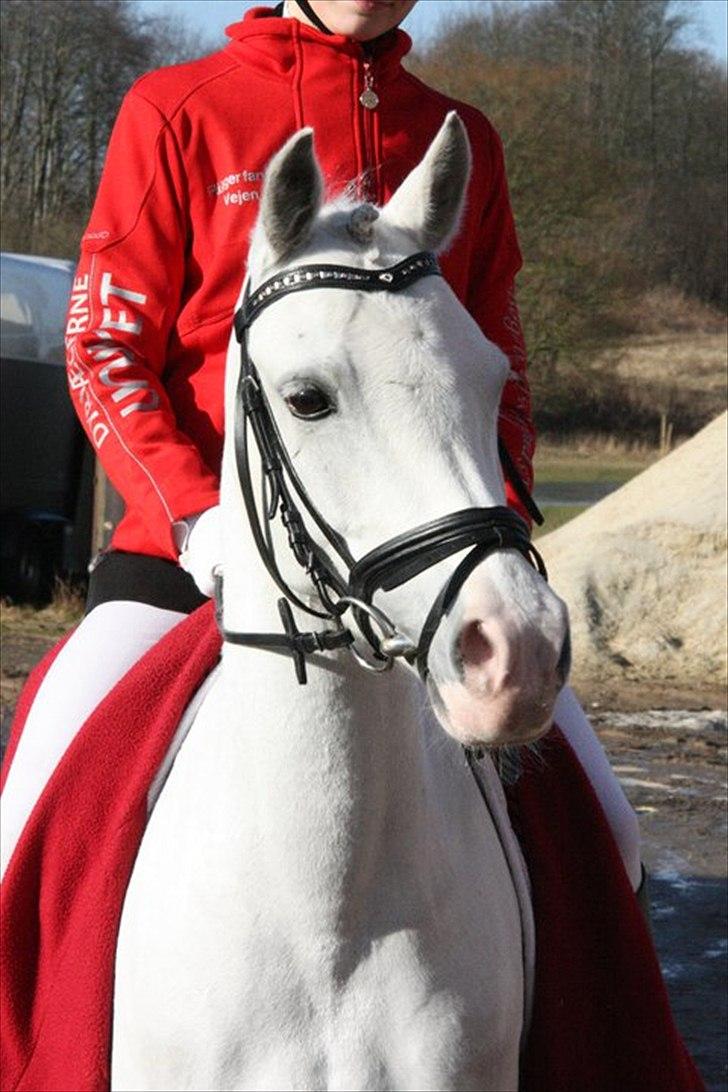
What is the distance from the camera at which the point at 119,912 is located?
9.94 feet

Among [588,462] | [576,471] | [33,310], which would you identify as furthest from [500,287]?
[588,462]

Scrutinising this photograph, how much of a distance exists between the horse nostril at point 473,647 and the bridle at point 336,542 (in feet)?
0.19

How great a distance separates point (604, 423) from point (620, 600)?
33818 millimetres

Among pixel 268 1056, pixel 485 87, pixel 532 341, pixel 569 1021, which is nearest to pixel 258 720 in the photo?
pixel 268 1056

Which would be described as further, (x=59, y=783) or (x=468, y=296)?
(x=468, y=296)

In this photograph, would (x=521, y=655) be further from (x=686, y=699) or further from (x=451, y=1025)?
(x=686, y=699)

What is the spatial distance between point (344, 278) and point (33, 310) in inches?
578

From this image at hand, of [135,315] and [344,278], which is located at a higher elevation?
[344,278]

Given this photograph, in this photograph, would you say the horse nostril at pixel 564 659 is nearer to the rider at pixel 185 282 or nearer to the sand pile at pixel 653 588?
the rider at pixel 185 282

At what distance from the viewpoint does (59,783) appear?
324 centimetres

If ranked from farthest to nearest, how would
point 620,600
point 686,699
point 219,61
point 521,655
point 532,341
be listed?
point 532,341
point 620,600
point 686,699
point 219,61
point 521,655

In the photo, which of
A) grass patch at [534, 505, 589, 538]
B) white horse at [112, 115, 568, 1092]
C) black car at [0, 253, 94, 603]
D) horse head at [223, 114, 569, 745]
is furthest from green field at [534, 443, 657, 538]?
horse head at [223, 114, 569, 745]

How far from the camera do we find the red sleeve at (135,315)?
3312 mm

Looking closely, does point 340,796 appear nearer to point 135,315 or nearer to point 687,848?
point 135,315
